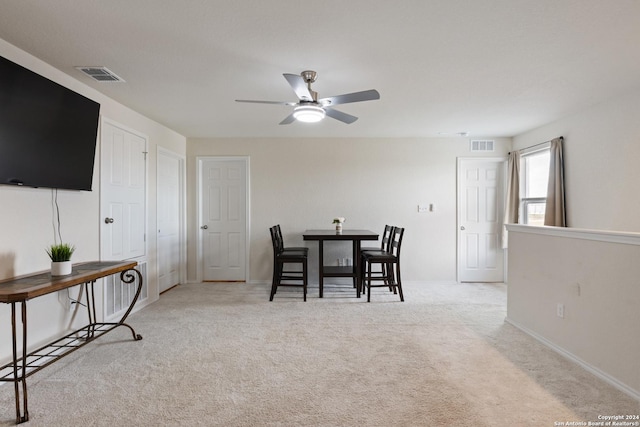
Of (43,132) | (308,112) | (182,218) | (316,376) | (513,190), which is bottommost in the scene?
(316,376)

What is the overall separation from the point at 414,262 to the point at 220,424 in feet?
13.2

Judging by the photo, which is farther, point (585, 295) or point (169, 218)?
point (169, 218)

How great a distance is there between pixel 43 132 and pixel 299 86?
6.42 feet

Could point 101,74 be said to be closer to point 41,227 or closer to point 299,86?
point 41,227

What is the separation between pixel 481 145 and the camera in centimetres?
512

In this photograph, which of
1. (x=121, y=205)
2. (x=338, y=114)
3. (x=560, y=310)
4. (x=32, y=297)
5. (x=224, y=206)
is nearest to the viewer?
(x=32, y=297)

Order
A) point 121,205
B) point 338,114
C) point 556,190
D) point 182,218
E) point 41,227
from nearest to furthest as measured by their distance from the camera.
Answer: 1. point 41,227
2. point 338,114
3. point 121,205
4. point 556,190
5. point 182,218

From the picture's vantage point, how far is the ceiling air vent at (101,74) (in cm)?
261

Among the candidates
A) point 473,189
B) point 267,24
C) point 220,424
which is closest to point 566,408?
point 220,424

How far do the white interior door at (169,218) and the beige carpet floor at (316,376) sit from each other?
42.8 inches

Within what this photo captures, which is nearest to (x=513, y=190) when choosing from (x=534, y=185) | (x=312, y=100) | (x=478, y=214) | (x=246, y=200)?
(x=534, y=185)

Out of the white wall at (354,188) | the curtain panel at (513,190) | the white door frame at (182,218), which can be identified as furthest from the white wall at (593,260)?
the white door frame at (182,218)

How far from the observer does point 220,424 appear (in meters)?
1.78

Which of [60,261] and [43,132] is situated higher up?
[43,132]
